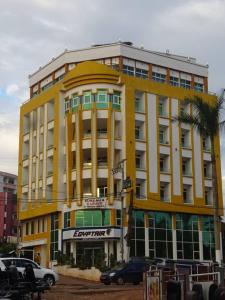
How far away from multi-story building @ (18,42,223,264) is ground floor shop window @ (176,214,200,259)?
103 mm

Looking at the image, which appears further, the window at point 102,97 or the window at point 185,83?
the window at point 185,83

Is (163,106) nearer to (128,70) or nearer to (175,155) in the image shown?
(175,155)

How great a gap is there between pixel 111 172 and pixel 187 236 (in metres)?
10.8

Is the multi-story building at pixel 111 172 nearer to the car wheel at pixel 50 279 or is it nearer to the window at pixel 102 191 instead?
the window at pixel 102 191

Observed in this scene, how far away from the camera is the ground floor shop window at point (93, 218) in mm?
54553

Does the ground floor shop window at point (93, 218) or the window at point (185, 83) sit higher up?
the window at point (185, 83)

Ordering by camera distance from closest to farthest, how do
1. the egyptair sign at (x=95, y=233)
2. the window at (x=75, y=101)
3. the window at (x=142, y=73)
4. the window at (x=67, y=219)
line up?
the egyptair sign at (x=95, y=233), the window at (x=67, y=219), the window at (x=75, y=101), the window at (x=142, y=73)

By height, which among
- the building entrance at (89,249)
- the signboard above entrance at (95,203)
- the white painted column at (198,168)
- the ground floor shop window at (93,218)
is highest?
the white painted column at (198,168)

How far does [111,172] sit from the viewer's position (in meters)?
55.8

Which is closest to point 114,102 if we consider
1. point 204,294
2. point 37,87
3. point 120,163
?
point 120,163

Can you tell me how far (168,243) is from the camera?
58.0 meters

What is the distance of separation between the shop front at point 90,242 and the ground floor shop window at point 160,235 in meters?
4.29

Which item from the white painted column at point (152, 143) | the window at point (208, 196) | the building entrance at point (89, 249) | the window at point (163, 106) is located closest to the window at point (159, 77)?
the window at point (163, 106)

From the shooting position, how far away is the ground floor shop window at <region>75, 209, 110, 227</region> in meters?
54.6
